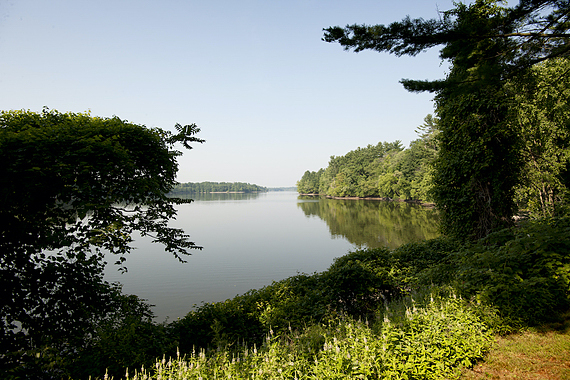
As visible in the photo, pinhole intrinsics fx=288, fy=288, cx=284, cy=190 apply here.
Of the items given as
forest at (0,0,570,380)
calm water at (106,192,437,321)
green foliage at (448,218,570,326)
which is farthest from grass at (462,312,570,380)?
calm water at (106,192,437,321)

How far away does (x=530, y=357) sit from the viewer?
12.5 feet

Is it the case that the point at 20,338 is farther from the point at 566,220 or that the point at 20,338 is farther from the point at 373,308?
the point at 566,220

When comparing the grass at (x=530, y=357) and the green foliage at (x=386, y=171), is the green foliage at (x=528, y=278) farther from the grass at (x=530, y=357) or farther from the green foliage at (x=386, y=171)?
the green foliage at (x=386, y=171)

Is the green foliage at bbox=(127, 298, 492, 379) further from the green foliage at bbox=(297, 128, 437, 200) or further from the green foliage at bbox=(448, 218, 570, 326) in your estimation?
the green foliage at bbox=(297, 128, 437, 200)

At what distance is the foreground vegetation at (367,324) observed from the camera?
11.2 ft

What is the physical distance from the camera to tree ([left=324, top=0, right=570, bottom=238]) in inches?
196

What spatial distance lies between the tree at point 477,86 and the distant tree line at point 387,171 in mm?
23353

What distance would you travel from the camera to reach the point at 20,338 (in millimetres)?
4879

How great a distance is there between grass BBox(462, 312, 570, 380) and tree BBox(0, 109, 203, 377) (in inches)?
247

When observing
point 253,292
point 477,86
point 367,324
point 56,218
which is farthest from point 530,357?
point 56,218

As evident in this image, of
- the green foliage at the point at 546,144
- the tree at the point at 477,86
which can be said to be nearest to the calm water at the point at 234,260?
the tree at the point at 477,86

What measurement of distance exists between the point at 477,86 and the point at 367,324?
4.42m

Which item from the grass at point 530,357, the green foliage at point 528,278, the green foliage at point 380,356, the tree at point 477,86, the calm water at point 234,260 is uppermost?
the tree at point 477,86

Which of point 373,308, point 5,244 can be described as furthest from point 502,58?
point 5,244
